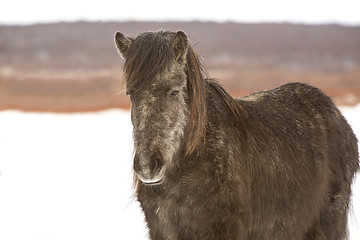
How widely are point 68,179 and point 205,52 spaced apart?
923 centimetres

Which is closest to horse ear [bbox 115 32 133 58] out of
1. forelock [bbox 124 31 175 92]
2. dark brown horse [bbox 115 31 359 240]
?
dark brown horse [bbox 115 31 359 240]

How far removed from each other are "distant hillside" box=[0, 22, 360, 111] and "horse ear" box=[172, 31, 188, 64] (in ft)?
44.7

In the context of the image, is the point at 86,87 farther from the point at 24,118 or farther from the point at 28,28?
the point at 28,28

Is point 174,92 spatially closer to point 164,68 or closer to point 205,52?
point 164,68

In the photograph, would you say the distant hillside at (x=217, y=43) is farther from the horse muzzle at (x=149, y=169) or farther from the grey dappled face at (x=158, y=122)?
the horse muzzle at (x=149, y=169)

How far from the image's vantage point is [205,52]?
54.7 feet

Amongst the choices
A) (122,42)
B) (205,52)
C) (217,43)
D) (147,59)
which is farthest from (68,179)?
(217,43)

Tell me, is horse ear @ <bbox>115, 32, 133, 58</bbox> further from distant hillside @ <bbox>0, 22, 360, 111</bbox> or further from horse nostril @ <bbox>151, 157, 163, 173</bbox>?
distant hillside @ <bbox>0, 22, 360, 111</bbox>

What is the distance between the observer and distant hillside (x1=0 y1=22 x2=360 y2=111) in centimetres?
1720

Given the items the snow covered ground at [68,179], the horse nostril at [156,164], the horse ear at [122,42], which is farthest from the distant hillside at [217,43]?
the horse nostril at [156,164]

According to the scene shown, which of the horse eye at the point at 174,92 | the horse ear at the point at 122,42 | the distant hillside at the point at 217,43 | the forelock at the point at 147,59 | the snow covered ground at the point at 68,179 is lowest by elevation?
the snow covered ground at the point at 68,179

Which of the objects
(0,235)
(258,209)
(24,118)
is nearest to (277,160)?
(258,209)

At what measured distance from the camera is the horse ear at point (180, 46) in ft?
9.46

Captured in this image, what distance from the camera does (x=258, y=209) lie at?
3.30m
